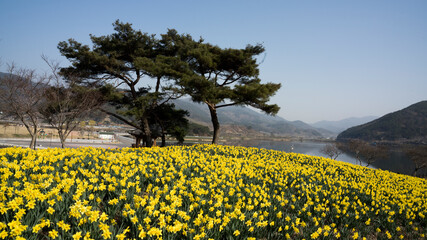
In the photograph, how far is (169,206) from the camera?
338 cm

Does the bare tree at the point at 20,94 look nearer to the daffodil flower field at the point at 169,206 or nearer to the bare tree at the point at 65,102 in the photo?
the bare tree at the point at 65,102

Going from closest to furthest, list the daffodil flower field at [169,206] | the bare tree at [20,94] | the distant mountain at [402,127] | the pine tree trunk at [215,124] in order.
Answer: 1. the daffodil flower field at [169,206]
2. the bare tree at [20,94]
3. the pine tree trunk at [215,124]
4. the distant mountain at [402,127]

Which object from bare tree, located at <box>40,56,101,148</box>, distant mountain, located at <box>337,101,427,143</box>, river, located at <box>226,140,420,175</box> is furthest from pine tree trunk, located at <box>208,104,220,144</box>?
distant mountain, located at <box>337,101,427,143</box>

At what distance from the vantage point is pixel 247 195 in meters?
4.56

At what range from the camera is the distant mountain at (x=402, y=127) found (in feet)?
411

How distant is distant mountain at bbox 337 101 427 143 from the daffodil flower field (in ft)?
493

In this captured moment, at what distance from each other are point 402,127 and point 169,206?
169515mm

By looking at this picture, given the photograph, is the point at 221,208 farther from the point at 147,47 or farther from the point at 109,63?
the point at 147,47

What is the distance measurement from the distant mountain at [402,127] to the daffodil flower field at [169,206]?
493 ft

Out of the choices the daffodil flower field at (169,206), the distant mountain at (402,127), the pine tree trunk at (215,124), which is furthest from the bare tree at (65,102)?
the distant mountain at (402,127)

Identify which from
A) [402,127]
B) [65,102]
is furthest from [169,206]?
[402,127]

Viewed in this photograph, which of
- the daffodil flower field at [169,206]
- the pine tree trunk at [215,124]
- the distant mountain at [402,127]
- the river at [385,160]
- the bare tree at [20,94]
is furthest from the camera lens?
the distant mountain at [402,127]

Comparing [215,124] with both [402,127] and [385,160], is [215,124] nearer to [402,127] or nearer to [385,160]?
[385,160]

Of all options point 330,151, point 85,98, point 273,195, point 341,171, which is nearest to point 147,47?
point 85,98
